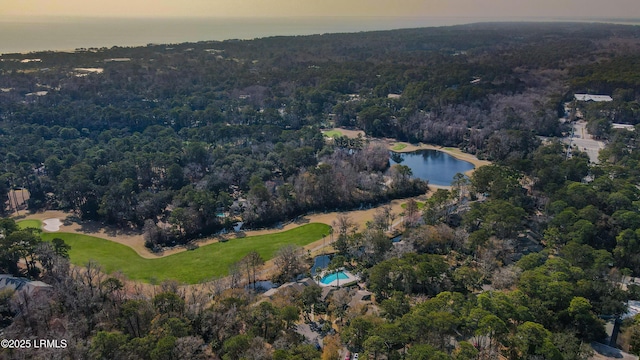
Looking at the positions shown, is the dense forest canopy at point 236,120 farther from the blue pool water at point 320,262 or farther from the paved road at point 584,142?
the blue pool water at point 320,262

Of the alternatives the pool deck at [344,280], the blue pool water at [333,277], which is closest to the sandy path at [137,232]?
the pool deck at [344,280]

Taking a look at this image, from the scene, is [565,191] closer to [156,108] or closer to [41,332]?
[41,332]

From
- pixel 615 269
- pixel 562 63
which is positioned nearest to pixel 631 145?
pixel 615 269

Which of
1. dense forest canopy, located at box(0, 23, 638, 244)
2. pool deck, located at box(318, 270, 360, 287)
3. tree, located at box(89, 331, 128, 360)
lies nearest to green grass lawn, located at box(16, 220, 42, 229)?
dense forest canopy, located at box(0, 23, 638, 244)

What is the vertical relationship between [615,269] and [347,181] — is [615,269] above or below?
below

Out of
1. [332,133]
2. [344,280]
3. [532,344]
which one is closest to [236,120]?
[332,133]

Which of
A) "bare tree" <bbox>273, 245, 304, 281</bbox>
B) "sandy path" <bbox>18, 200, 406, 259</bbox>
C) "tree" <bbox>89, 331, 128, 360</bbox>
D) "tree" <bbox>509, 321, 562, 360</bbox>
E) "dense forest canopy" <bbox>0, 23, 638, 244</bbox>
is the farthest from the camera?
"dense forest canopy" <bbox>0, 23, 638, 244</bbox>

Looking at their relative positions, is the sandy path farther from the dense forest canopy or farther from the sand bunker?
the dense forest canopy
